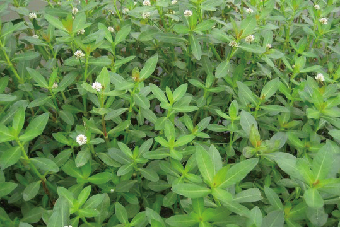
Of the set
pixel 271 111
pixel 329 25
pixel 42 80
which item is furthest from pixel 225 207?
pixel 329 25

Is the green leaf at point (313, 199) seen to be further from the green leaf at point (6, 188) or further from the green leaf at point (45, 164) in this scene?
the green leaf at point (6, 188)

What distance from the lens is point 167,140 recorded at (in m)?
1.59

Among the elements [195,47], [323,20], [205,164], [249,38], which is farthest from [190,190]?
[323,20]

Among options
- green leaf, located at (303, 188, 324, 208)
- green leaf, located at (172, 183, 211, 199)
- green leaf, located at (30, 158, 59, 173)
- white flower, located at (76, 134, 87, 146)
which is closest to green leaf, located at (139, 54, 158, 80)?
white flower, located at (76, 134, 87, 146)

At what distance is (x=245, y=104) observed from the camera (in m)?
1.75

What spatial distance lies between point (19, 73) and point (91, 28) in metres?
0.48

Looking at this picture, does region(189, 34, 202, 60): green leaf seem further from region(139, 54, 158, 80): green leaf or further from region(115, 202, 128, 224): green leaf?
region(115, 202, 128, 224): green leaf

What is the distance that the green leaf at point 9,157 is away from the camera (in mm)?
1393

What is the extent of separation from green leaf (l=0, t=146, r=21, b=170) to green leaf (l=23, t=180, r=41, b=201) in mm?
196

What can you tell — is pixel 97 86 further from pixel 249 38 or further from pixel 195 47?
pixel 249 38

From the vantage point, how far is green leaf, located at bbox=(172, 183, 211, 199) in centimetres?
115

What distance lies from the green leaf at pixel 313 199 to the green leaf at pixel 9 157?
1073 millimetres

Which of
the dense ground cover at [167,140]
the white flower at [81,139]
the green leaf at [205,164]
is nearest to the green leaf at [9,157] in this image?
the dense ground cover at [167,140]

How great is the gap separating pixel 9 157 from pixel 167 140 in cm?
64
